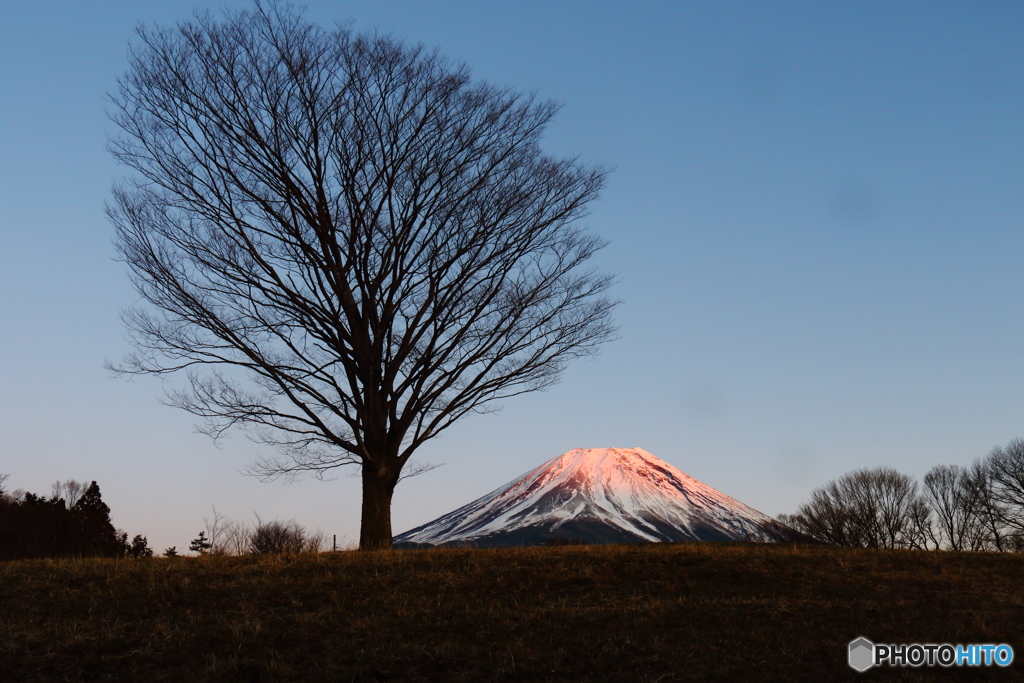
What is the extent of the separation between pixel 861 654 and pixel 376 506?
28.4 ft

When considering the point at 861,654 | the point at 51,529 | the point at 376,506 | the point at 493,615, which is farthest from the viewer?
the point at 51,529

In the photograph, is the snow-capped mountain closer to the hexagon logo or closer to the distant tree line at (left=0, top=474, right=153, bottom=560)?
the distant tree line at (left=0, top=474, right=153, bottom=560)

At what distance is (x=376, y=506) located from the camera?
14164 millimetres

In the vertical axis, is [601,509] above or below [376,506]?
below

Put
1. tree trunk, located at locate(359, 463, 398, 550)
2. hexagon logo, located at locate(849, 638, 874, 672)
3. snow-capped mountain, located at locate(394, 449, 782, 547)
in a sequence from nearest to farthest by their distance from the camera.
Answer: hexagon logo, located at locate(849, 638, 874, 672) < tree trunk, located at locate(359, 463, 398, 550) < snow-capped mountain, located at locate(394, 449, 782, 547)

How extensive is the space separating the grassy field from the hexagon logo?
0.14m

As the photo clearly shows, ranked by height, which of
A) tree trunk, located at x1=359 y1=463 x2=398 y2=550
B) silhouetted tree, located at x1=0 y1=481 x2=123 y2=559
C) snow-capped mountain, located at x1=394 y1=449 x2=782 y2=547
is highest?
tree trunk, located at x1=359 y1=463 x2=398 y2=550

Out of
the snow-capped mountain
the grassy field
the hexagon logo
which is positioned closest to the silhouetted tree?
the grassy field

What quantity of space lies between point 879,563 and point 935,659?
4663mm

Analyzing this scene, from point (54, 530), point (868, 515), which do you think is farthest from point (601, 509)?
point (54, 530)

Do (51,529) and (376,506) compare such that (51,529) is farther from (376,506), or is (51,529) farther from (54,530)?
(376,506)

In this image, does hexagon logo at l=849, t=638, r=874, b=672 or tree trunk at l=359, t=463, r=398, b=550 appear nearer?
hexagon logo at l=849, t=638, r=874, b=672

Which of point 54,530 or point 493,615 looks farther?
point 54,530

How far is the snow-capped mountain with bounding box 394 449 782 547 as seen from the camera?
12494 cm
